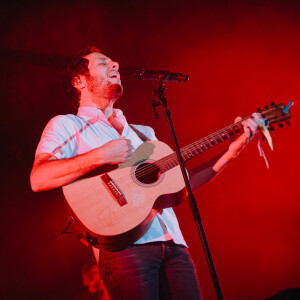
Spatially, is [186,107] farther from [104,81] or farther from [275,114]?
[275,114]

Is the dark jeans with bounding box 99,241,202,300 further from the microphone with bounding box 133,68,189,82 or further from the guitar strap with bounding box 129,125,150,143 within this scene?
the microphone with bounding box 133,68,189,82

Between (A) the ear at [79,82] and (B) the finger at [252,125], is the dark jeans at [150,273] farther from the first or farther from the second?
(A) the ear at [79,82]

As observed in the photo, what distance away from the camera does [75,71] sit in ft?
9.12

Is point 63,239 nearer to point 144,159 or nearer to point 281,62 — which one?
point 144,159

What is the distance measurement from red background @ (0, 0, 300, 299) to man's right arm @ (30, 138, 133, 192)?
95cm

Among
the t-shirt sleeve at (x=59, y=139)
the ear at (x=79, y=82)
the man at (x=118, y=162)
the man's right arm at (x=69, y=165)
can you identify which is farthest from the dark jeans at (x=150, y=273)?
the ear at (x=79, y=82)

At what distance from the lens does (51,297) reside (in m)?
2.48

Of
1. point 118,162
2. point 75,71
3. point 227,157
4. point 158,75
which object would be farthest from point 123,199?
point 75,71

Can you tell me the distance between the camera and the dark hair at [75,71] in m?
2.75

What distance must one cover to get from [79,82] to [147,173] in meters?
1.31

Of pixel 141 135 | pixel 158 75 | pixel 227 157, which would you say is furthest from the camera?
pixel 141 135

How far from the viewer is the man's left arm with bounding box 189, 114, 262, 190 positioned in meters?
2.26

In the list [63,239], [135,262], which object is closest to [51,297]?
[63,239]

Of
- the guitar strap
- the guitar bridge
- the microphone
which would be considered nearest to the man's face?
the guitar strap
